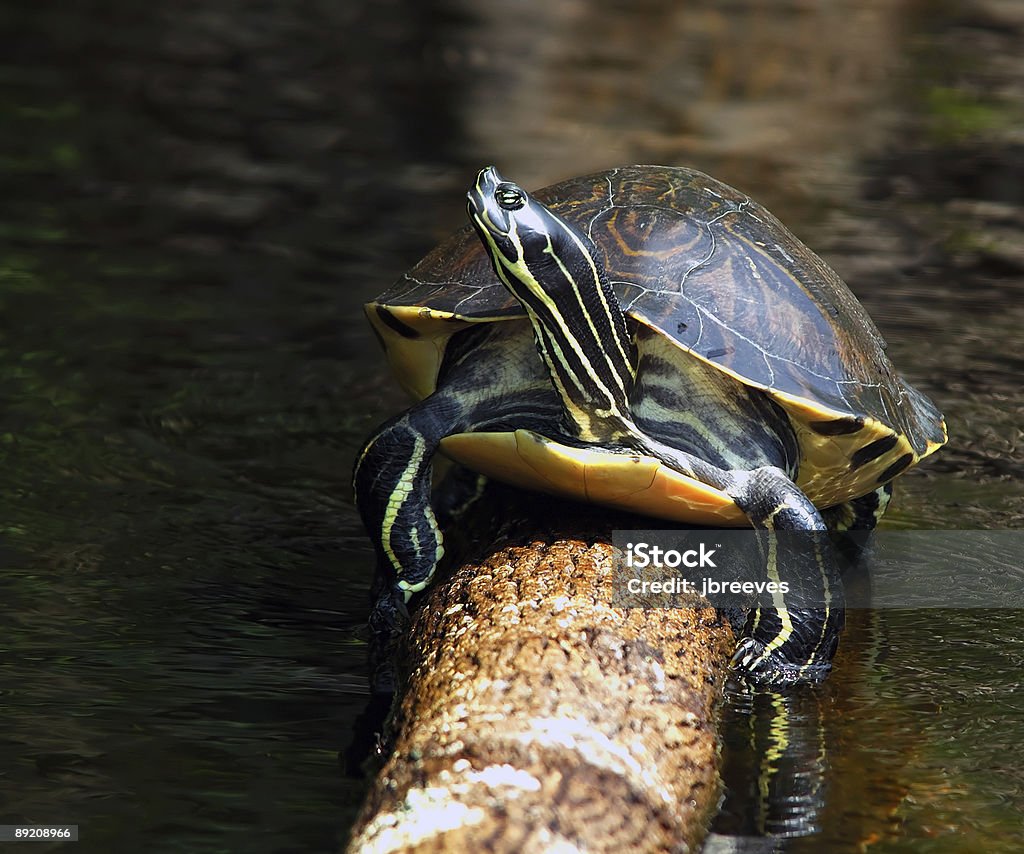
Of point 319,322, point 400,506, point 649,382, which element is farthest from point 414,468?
point 319,322

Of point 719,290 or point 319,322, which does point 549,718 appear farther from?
point 319,322

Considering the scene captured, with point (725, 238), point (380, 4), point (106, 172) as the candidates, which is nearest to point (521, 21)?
point (380, 4)

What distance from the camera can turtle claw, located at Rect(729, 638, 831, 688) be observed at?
3.83 metres

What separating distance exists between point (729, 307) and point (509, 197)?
2.61 feet

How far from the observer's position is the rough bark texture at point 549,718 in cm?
262

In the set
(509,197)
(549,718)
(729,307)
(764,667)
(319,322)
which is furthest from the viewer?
(319,322)

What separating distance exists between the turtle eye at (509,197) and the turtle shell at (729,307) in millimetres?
459

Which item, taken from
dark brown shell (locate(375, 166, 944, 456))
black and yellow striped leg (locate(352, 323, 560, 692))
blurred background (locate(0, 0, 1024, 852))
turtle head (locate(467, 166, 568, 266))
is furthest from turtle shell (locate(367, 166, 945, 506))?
blurred background (locate(0, 0, 1024, 852))

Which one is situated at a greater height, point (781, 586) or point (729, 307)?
point (729, 307)

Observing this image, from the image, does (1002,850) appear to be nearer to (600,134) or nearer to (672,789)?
(672,789)

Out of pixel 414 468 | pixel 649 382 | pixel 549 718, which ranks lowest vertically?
pixel 414 468

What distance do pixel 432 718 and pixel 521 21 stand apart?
14007 millimetres

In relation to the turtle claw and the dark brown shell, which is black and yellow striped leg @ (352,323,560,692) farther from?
the turtle claw

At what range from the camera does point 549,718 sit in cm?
288
